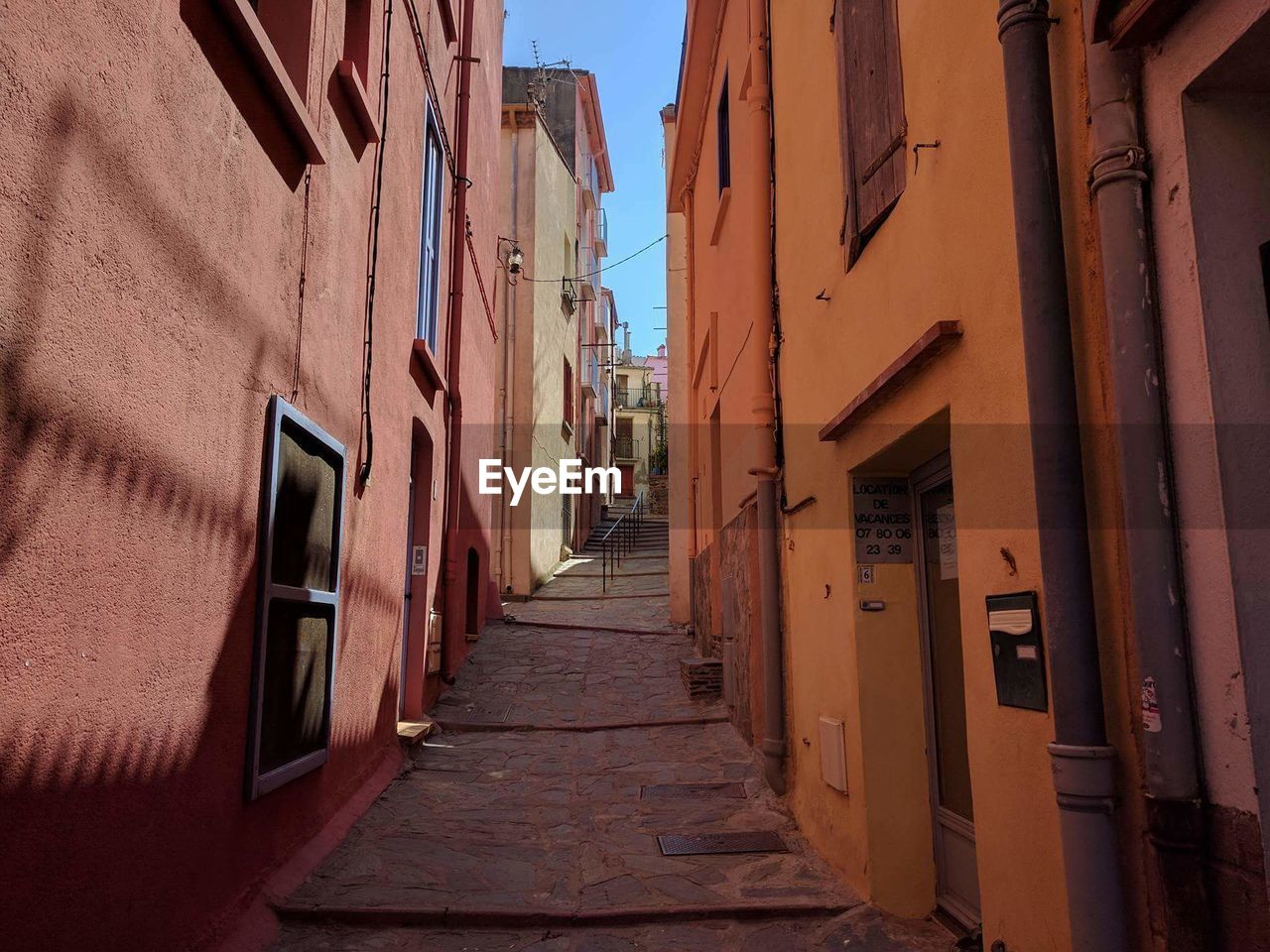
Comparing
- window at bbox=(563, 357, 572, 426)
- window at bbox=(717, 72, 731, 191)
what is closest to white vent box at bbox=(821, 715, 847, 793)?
window at bbox=(717, 72, 731, 191)

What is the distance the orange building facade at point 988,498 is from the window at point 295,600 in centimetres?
262

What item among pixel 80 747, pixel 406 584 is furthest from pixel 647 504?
pixel 80 747

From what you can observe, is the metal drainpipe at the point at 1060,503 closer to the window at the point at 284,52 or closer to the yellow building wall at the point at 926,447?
the yellow building wall at the point at 926,447

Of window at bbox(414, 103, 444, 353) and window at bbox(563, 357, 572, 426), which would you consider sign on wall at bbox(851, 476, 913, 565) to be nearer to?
window at bbox(414, 103, 444, 353)

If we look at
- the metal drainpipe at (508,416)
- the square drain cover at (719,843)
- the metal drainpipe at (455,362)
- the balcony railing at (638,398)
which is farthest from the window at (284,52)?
the balcony railing at (638,398)

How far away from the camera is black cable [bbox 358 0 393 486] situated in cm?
605

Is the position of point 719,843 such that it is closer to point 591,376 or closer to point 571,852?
point 571,852

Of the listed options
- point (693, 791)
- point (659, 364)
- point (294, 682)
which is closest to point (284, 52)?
point (294, 682)

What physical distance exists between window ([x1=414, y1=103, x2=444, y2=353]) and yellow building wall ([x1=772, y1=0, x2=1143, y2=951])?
3.47 meters

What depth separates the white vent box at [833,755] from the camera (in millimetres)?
4789

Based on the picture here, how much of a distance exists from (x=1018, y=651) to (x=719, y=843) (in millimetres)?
3135

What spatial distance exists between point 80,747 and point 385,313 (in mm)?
4274

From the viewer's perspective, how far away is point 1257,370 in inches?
86.3

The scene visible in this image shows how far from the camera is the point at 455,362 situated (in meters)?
9.59
